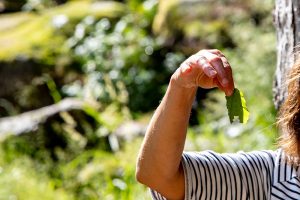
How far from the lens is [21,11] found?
11.3 meters

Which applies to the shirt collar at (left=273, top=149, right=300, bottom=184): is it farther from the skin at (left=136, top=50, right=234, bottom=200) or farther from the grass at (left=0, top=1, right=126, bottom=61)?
the grass at (left=0, top=1, right=126, bottom=61)

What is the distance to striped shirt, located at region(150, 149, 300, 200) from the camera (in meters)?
2.34

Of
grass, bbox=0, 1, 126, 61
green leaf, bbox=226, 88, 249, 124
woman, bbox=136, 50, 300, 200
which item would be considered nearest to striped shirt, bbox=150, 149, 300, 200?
woman, bbox=136, 50, 300, 200

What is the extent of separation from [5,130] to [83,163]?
1.10 m

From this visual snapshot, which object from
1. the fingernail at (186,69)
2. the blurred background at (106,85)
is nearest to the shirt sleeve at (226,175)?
the fingernail at (186,69)

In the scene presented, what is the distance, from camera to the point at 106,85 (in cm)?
620

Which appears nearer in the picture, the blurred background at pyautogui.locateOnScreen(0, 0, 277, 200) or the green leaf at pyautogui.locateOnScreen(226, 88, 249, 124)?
the green leaf at pyautogui.locateOnScreen(226, 88, 249, 124)

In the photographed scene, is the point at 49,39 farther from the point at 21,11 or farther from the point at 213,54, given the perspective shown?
the point at 213,54

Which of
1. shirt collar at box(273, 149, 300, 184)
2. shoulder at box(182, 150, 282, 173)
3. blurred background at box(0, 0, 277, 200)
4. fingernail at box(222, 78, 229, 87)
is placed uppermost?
fingernail at box(222, 78, 229, 87)

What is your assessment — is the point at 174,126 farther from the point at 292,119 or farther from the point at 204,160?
the point at 292,119

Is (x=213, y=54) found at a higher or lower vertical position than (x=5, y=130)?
higher

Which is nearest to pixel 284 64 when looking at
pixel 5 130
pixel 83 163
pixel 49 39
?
pixel 83 163

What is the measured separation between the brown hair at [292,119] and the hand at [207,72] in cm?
31

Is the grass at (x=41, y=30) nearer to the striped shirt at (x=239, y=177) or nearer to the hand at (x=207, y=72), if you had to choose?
the striped shirt at (x=239, y=177)
